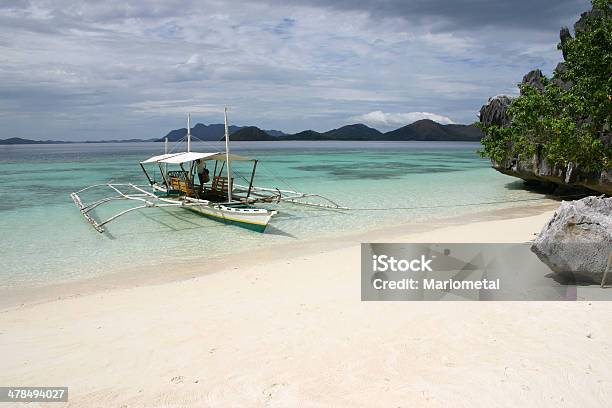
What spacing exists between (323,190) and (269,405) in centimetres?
2092

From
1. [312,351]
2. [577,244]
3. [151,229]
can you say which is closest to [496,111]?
[151,229]

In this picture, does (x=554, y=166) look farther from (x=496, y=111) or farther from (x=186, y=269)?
(x=186, y=269)

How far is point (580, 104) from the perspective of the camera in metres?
12.2

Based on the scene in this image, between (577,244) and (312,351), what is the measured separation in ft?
12.0

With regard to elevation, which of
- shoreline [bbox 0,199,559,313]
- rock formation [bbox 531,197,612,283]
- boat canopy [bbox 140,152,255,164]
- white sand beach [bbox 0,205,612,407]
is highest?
boat canopy [bbox 140,152,255,164]

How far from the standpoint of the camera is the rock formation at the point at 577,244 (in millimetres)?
5375

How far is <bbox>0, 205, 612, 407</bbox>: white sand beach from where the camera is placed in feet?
11.3

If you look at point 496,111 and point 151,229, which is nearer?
point 151,229

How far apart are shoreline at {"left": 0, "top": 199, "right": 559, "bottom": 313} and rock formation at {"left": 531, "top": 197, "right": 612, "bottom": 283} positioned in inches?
222

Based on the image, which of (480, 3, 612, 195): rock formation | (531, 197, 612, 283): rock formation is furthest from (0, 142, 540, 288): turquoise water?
(531, 197, 612, 283): rock formation

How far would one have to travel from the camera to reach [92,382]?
3904mm

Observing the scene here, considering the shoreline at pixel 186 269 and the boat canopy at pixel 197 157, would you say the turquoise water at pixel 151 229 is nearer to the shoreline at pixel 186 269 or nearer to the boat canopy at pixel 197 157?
the shoreline at pixel 186 269

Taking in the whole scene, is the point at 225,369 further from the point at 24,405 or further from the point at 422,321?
the point at 422,321

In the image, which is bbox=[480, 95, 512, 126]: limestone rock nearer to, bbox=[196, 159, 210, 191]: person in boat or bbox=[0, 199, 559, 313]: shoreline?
bbox=[0, 199, 559, 313]: shoreline
